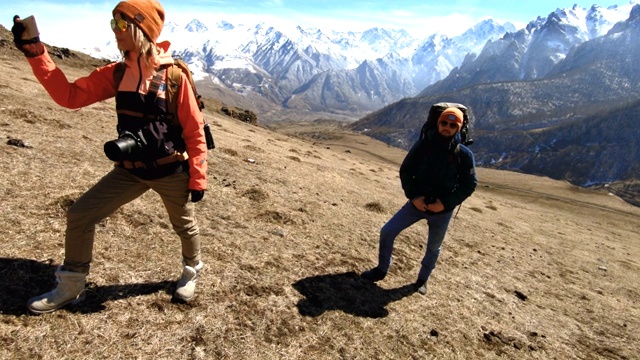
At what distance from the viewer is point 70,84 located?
19.6ft

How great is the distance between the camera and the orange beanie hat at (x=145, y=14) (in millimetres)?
5566

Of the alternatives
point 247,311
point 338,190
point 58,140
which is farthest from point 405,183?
point 58,140

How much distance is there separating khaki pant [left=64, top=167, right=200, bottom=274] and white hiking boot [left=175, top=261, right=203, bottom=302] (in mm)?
1011

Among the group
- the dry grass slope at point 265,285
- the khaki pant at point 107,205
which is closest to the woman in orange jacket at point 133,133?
the khaki pant at point 107,205

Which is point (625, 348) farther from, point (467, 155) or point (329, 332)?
point (329, 332)

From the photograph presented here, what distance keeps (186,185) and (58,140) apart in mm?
10716

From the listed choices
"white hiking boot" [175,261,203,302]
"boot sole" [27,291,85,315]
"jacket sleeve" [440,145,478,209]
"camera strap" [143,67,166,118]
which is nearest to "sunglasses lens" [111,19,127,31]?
"camera strap" [143,67,166,118]

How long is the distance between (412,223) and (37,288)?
303 inches

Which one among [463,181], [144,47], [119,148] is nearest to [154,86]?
[144,47]

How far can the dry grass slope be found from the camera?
21.7ft

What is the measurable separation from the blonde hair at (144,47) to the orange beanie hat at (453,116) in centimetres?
577

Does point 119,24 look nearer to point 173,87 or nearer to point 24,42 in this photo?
point 173,87

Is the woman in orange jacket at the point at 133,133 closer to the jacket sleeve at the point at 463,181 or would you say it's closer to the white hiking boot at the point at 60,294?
the white hiking boot at the point at 60,294

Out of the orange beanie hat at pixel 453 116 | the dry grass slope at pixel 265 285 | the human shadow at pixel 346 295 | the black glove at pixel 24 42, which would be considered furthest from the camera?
the human shadow at pixel 346 295
